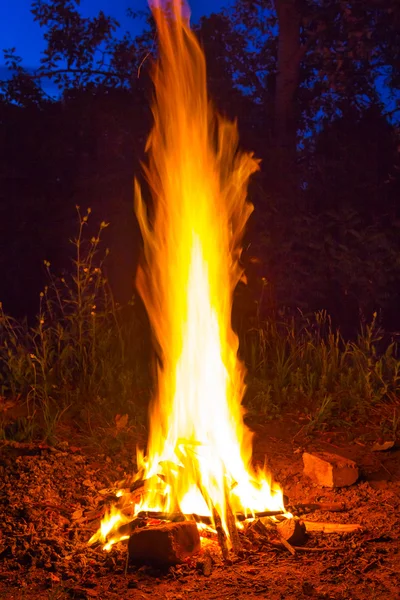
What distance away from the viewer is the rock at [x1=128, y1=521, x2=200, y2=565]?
2854 mm

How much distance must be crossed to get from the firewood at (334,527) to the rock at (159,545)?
611 mm

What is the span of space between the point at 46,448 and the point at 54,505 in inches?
24.7

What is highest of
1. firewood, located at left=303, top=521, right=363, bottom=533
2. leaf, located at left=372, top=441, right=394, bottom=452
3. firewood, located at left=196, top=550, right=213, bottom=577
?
leaf, located at left=372, top=441, right=394, bottom=452

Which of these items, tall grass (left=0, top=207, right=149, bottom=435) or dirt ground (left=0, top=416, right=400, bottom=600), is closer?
dirt ground (left=0, top=416, right=400, bottom=600)

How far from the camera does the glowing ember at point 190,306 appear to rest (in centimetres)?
345

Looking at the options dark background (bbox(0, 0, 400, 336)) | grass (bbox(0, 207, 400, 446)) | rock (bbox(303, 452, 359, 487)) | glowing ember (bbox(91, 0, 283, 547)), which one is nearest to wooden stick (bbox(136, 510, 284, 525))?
glowing ember (bbox(91, 0, 283, 547))

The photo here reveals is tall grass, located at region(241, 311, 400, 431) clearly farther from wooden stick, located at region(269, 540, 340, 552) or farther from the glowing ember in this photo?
wooden stick, located at region(269, 540, 340, 552)

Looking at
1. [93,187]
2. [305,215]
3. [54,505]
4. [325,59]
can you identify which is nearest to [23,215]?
[93,187]

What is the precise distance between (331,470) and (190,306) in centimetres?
116

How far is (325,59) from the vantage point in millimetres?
8953

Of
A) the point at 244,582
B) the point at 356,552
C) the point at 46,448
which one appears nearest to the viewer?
the point at 244,582

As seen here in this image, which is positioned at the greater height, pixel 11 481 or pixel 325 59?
pixel 325 59

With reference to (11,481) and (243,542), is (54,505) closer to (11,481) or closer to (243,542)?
(11,481)

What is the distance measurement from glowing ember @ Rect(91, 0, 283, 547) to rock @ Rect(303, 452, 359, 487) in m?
0.32
